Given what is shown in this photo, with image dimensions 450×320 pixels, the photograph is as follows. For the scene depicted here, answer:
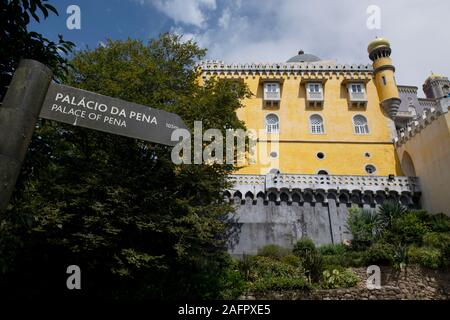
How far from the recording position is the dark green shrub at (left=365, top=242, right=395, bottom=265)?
18.3 meters

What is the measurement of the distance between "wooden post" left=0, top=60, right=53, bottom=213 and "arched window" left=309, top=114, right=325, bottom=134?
31708 mm

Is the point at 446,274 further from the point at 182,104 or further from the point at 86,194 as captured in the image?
the point at 86,194

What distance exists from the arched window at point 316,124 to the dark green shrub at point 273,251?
14.4 metres

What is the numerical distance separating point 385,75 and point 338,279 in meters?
23.8

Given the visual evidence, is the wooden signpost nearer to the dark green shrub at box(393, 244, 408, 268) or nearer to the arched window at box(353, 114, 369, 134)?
the dark green shrub at box(393, 244, 408, 268)

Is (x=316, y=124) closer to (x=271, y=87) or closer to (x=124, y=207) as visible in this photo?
(x=271, y=87)

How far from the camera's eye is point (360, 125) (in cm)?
3338

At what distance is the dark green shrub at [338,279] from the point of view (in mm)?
16938

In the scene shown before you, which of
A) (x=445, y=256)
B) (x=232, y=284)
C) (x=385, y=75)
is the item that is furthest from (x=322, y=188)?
(x=385, y=75)

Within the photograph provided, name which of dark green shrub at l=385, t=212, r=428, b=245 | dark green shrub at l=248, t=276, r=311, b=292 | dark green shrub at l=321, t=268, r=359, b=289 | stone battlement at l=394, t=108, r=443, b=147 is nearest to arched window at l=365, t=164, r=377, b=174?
stone battlement at l=394, t=108, r=443, b=147

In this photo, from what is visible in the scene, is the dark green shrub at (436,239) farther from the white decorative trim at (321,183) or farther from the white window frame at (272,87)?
the white window frame at (272,87)

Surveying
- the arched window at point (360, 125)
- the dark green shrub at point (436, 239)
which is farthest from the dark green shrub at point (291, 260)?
the arched window at point (360, 125)

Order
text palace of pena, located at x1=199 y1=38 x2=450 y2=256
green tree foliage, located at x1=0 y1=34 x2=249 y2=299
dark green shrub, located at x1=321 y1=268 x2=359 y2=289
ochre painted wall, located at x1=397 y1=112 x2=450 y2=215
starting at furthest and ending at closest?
text palace of pena, located at x1=199 y1=38 x2=450 y2=256, ochre painted wall, located at x1=397 y1=112 x2=450 y2=215, dark green shrub, located at x1=321 y1=268 x2=359 y2=289, green tree foliage, located at x1=0 y1=34 x2=249 y2=299

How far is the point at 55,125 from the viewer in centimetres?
1513
